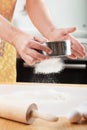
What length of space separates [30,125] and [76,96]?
208mm

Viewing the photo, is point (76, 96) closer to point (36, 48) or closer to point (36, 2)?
point (36, 48)

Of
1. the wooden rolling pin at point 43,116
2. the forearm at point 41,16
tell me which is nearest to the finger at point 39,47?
the wooden rolling pin at point 43,116

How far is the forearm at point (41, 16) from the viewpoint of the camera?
0.89 m

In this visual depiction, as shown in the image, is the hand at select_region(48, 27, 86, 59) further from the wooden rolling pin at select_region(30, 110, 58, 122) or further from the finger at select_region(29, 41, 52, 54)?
the wooden rolling pin at select_region(30, 110, 58, 122)

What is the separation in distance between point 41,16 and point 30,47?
35cm

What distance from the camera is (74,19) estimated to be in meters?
1.96

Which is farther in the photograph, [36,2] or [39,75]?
[39,75]

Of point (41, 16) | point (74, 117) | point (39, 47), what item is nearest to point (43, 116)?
point (74, 117)

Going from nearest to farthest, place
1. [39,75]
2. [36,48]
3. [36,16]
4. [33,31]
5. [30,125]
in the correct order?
[30,125]
[36,48]
[36,16]
[39,75]
[33,31]

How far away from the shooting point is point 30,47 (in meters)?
0.62

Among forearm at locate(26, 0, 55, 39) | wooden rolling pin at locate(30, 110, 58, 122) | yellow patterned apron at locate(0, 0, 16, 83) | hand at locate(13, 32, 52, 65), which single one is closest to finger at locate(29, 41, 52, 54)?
hand at locate(13, 32, 52, 65)

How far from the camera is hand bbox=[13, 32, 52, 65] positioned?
60 centimetres

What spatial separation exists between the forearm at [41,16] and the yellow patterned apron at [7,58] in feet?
0.21

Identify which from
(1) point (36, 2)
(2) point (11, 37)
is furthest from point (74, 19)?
(2) point (11, 37)
